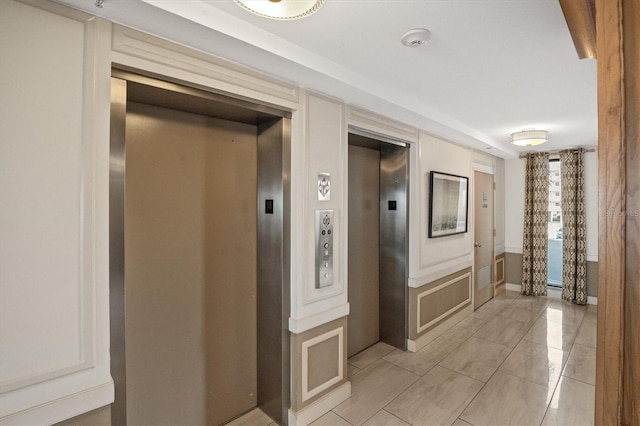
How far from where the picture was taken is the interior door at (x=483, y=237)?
4617 millimetres

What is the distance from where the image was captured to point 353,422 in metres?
2.21

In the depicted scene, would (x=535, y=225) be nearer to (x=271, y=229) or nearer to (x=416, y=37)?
(x=416, y=37)

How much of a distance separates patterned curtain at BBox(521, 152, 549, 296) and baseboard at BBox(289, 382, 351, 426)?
434cm

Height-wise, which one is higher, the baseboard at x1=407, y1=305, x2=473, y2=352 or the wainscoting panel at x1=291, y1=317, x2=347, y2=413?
the wainscoting panel at x1=291, y1=317, x2=347, y2=413

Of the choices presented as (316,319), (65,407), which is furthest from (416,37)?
(65,407)

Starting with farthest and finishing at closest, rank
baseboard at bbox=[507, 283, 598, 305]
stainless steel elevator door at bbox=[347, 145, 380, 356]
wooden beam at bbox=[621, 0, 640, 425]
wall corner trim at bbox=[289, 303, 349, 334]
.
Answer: baseboard at bbox=[507, 283, 598, 305], stainless steel elevator door at bbox=[347, 145, 380, 356], wall corner trim at bbox=[289, 303, 349, 334], wooden beam at bbox=[621, 0, 640, 425]

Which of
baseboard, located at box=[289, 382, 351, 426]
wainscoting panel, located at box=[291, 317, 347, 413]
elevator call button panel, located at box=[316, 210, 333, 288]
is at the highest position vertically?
elevator call button panel, located at box=[316, 210, 333, 288]

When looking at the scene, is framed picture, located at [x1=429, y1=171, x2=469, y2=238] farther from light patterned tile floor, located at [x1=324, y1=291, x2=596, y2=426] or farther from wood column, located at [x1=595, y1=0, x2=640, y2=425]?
wood column, located at [x1=595, y1=0, x2=640, y2=425]

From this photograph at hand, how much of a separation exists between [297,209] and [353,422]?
160cm

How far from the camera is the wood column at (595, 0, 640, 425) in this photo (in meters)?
0.55

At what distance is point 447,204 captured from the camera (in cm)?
374

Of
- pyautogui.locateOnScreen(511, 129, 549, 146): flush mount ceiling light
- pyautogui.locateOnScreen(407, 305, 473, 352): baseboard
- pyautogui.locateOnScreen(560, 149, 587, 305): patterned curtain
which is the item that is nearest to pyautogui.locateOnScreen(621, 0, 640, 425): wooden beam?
pyautogui.locateOnScreen(407, 305, 473, 352): baseboard

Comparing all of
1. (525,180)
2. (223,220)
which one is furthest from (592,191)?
(223,220)

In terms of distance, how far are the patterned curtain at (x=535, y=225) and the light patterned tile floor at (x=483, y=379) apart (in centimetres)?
115
